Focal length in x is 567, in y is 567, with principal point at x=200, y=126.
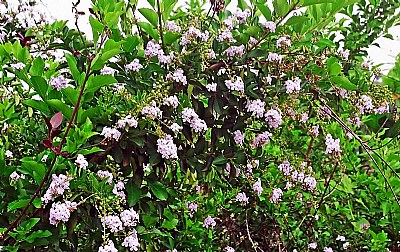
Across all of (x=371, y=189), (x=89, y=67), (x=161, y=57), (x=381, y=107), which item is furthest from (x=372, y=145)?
(x=89, y=67)

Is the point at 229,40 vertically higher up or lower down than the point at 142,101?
higher up

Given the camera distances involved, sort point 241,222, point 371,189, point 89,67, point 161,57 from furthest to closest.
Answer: point 371,189, point 241,222, point 161,57, point 89,67

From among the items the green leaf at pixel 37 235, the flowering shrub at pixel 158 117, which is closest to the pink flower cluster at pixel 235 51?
the flowering shrub at pixel 158 117

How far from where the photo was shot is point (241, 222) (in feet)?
6.70

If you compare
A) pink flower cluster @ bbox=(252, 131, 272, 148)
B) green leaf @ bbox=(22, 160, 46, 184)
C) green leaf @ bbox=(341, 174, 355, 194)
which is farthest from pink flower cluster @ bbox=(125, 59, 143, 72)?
green leaf @ bbox=(341, 174, 355, 194)

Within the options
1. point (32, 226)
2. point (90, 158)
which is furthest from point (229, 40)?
point (32, 226)

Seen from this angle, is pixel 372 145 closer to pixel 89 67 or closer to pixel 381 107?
pixel 381 107

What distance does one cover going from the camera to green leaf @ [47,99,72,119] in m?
1.18

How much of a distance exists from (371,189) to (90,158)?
1.28 meters

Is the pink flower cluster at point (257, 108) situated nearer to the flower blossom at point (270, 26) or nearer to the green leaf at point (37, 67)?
the flower blossom at point (270, 26)

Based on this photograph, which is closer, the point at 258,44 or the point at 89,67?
the point at 89,67

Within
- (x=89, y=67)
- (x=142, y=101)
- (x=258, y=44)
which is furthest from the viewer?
(x=258, y=44)

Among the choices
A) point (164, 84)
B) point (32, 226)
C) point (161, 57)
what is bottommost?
point (32, 226)

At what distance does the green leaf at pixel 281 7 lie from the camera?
4.75 feet
